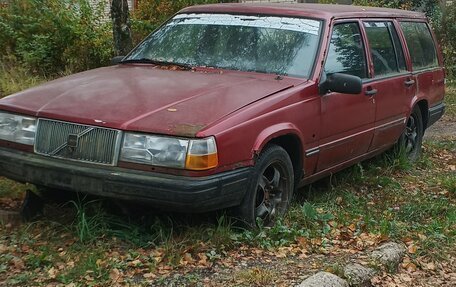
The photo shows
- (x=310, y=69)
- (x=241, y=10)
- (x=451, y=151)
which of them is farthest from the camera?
(x=451, y=151)

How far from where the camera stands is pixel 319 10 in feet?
19.8

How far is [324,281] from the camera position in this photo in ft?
13.0

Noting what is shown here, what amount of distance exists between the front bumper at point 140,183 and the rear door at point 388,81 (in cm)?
250

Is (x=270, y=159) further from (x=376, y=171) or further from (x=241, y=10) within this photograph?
(x=376, y=171)

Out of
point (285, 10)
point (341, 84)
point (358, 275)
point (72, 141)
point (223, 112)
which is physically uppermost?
point (285, 10)

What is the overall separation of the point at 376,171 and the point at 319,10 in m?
2.09

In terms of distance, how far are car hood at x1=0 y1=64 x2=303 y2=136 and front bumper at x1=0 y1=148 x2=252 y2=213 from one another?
30cm

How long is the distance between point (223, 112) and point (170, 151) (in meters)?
0.51

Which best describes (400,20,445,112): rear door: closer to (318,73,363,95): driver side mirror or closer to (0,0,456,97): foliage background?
(318,73,363,95): driver side mirror

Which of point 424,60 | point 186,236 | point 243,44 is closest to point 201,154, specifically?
point 186,236

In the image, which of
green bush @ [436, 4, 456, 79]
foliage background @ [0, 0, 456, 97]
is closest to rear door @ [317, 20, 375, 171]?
foliage background @ [0, 0, 456, 97]

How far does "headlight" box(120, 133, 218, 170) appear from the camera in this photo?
4125 mm

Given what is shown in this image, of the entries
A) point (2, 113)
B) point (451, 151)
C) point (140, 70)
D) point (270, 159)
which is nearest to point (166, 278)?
point (270, 159)

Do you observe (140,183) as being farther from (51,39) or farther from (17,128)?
(51,39)
